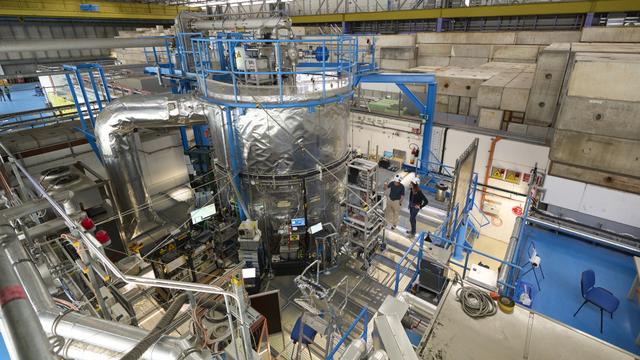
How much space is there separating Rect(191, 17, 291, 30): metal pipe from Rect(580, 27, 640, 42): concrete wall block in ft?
37.1

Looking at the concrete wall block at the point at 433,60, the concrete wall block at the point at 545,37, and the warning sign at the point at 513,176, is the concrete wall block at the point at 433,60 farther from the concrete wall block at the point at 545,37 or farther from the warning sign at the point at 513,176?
the warning sign at the point at 513,176

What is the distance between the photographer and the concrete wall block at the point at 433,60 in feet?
57.1

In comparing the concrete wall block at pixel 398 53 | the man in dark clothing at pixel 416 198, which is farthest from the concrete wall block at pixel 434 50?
the man in dark clothing at pixel 416 198

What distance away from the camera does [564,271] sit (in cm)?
681

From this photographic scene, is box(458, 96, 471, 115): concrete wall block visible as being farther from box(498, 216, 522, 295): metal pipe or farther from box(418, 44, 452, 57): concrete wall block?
box(498, 216, 522, 295): metal pipe

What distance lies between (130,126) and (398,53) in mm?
13926

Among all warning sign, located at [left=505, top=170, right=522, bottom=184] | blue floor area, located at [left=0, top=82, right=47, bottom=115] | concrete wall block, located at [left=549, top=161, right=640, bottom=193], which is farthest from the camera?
blue floor area, located at [left=0, top=82, right=47, bottom=115]

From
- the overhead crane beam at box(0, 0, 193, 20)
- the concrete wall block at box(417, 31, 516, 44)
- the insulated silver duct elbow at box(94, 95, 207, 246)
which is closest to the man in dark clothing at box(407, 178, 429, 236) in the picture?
the insulated silver duct elbow at box(94, 95, 207, 246)

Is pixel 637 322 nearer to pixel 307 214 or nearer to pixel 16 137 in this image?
pixel 307 214

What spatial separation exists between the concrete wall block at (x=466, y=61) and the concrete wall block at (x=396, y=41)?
2.36m

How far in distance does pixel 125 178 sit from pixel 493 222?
40.0ft

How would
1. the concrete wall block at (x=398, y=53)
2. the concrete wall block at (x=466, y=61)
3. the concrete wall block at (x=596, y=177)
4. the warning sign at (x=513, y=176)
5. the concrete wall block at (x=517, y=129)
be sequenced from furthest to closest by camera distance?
the concrete wall block at (x=398, y=53) < the concrete wall block at (x=466, y=61) < the warning sign at (x=513, y=176) < the concrete wall block at (x=517, y=129) < the concrete wall block at (x=596, y=177)

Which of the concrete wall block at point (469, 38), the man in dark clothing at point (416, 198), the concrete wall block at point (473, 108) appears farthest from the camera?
the concrete wall block at point (469, 38)

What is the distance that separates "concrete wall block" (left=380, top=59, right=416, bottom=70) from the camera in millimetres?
17547
